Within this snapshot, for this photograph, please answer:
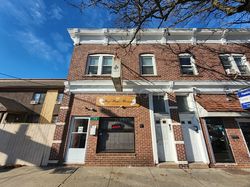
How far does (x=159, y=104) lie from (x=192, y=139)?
261 centimetres

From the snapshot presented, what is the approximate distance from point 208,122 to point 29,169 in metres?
9.53

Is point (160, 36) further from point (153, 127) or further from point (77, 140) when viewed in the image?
point (77, 140)

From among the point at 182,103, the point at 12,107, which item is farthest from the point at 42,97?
the point at 182,103

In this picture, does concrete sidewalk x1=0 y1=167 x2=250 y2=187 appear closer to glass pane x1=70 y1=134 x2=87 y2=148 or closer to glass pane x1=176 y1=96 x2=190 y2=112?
glass pane x1=70 y1=134 x2=87 y2=148

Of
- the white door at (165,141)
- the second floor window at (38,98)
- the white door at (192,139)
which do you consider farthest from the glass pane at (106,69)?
the second floor window at (38,98)

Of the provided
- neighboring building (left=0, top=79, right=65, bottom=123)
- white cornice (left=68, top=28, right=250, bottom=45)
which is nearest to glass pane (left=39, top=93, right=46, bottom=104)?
neighboring building (left=0, top=79, right=65, bottom=123)

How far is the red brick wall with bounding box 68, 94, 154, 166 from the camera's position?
272 inches

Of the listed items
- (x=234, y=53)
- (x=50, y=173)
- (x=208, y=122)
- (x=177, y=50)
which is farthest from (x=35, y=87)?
A: (x=234, y=53)

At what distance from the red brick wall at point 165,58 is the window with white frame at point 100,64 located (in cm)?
32

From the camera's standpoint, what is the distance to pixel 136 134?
24.4ft

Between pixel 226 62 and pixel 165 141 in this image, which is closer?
pixel 165 141

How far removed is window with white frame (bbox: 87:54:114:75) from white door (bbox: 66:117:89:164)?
10.6 ft

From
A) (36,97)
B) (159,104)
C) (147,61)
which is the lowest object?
(159,104)

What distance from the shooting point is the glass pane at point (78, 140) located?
7.45m
